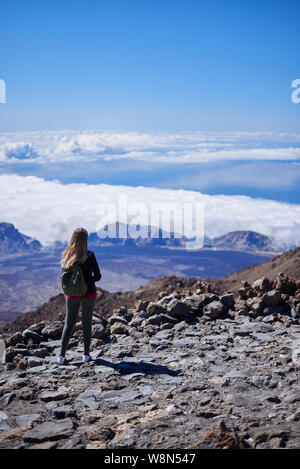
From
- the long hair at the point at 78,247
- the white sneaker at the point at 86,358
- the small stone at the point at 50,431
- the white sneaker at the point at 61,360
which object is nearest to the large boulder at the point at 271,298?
the white sneaker at the point at 86,358

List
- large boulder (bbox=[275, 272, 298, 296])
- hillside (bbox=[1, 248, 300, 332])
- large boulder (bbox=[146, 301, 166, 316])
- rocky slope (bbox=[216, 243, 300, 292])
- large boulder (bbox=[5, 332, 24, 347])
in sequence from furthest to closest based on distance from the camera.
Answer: rocky slope (bbox=[216, 243, 300, 292]) < hillside (bbox=[1, 248, 300, 332]) < large boulder (bbox=[275, 272, 298, 296]) < large boulder (bbox=[146, 301, 166, 316]) < large boulder (bbox=[5, 332, 24, 347])

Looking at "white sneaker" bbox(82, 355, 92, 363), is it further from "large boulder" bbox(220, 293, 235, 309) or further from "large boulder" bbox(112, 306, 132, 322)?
"large boulder" bbox(220, 293, 235, 309)

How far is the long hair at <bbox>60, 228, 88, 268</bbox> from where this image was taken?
848 centimetres

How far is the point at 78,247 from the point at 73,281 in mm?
626

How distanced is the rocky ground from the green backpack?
5.11ft

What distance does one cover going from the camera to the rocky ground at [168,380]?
6082 mm

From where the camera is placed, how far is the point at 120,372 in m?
8.79

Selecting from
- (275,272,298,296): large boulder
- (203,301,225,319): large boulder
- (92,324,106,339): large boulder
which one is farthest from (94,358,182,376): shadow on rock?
Result: (275,272,298,296): large boulder

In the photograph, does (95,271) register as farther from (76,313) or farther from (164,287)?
(164,287)

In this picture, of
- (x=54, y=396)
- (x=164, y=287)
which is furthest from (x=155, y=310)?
(x=164, y=287)

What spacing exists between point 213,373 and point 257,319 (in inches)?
152

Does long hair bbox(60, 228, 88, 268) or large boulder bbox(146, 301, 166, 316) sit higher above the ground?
long hair bbox(60, 228, 88, 268)

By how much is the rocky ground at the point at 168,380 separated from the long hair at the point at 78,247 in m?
2.15

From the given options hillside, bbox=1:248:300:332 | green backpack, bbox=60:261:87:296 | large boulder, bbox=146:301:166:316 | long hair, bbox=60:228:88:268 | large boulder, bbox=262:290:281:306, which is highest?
long hair, bbox=60:228:88:268
